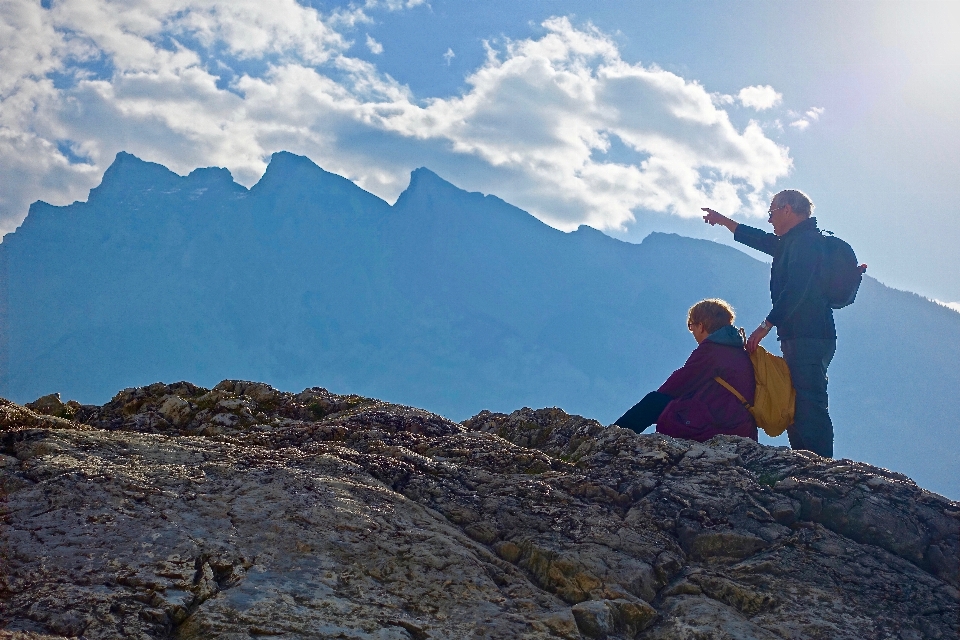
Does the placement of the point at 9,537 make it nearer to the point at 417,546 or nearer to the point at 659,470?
the point at 417,546

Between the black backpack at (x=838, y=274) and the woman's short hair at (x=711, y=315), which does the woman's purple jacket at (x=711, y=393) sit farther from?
the black backpack at (x=838, y=274)

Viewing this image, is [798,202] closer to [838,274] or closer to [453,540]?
[838,274]

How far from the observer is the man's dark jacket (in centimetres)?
1025

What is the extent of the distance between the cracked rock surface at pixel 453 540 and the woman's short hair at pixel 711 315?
1.97m

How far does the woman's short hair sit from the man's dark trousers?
115cm

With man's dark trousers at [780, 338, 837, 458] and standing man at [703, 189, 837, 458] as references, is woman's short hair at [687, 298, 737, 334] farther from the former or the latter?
man's dark trousers at [780, 338, 837, 458]

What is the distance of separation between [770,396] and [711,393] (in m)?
0.90

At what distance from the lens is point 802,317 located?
1029 centimetres

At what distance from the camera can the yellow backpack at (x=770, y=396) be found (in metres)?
9.68

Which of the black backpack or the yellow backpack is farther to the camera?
the black backpack

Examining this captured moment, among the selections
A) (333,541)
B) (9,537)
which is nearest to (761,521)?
(333,541)

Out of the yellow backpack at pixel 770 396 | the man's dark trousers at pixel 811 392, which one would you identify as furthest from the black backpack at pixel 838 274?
the yellow backpack at pixel 770 396

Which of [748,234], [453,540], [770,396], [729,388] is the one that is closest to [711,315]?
[729,388]

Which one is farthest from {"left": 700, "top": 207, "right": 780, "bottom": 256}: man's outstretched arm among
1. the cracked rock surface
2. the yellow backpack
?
the cracked rock surface
